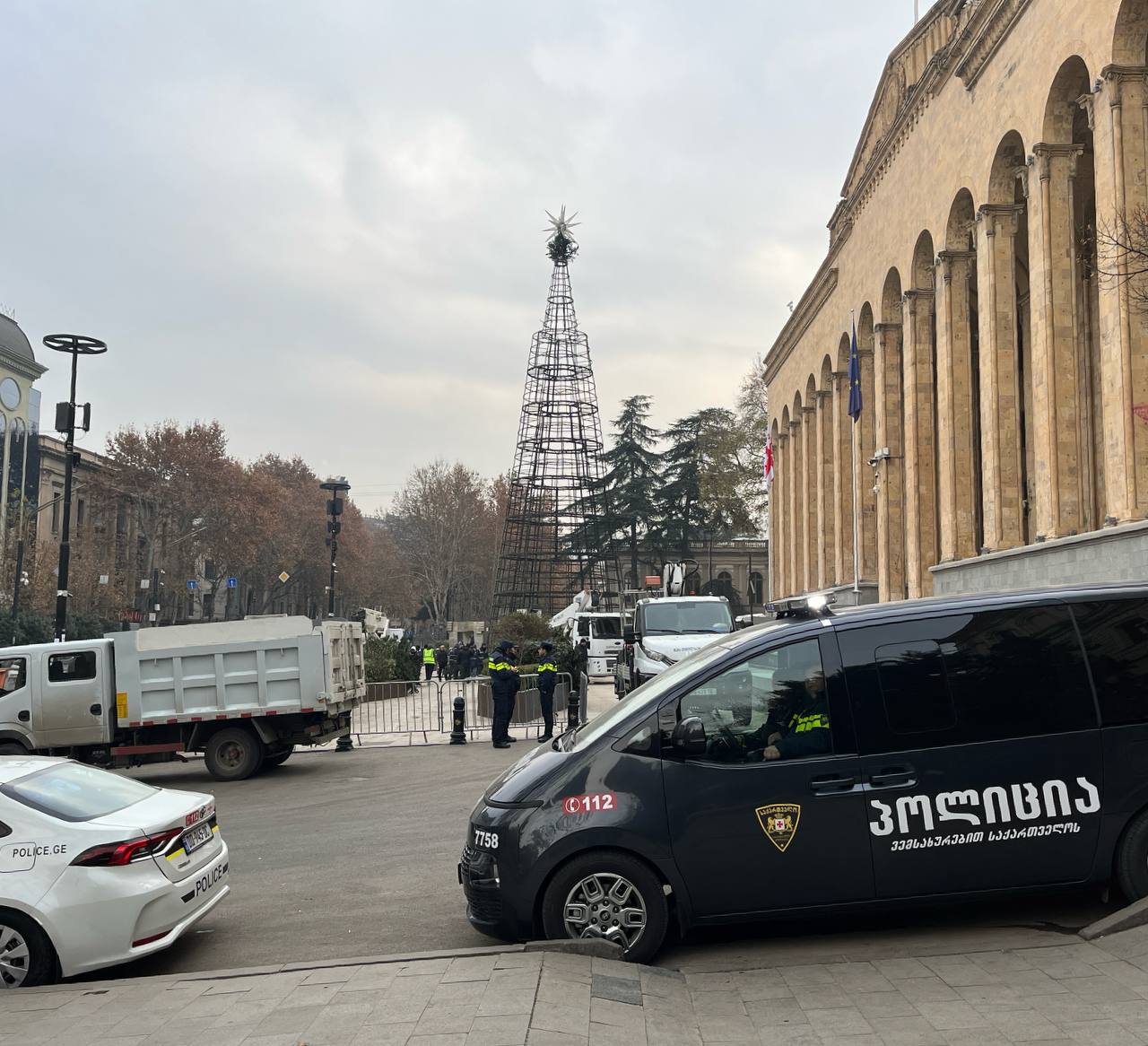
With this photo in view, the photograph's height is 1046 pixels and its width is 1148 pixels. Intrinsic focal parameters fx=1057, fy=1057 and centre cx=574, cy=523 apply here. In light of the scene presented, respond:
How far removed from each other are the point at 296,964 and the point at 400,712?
18096 millimetres

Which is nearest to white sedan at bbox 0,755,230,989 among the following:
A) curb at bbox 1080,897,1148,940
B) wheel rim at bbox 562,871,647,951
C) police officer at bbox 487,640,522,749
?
wheel rim at bbox 562,871,647,951

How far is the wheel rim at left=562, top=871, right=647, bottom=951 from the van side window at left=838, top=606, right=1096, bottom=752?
62.3 inches

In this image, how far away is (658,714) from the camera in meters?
6.23

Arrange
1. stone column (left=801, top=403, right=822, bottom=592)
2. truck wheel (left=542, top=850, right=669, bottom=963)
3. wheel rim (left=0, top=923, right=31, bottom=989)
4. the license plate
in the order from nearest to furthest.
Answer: truck wheel (left=542, top=850, right=669, bottom=963)
wheel rim (left=0, top=923, right=31, bottom=989)
the license plate
stone column (left=801, top=403, right=822, bottom=592)

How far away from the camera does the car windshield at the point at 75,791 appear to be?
6.47m

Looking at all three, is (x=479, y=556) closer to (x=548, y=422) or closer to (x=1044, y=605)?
(x=548, y=422)

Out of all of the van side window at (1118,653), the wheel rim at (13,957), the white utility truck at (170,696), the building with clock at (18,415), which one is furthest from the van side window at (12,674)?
the building with clock at (18,415)

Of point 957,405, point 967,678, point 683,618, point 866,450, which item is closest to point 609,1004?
point 967,678

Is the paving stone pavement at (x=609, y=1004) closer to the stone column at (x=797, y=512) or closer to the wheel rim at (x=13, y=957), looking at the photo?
the wheel rim at (x=13, y=957)

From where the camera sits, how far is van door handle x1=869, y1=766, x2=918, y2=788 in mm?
5992

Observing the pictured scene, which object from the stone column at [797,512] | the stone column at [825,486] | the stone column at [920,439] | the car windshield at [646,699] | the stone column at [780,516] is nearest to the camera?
the car windshield at [646,699]

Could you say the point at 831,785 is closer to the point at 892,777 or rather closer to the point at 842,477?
the point at 892,777

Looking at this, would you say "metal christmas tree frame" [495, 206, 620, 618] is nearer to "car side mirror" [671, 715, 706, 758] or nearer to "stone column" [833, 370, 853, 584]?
"stone column" [833, 370, 853, 584]

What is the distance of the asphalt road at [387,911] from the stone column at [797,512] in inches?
1474
